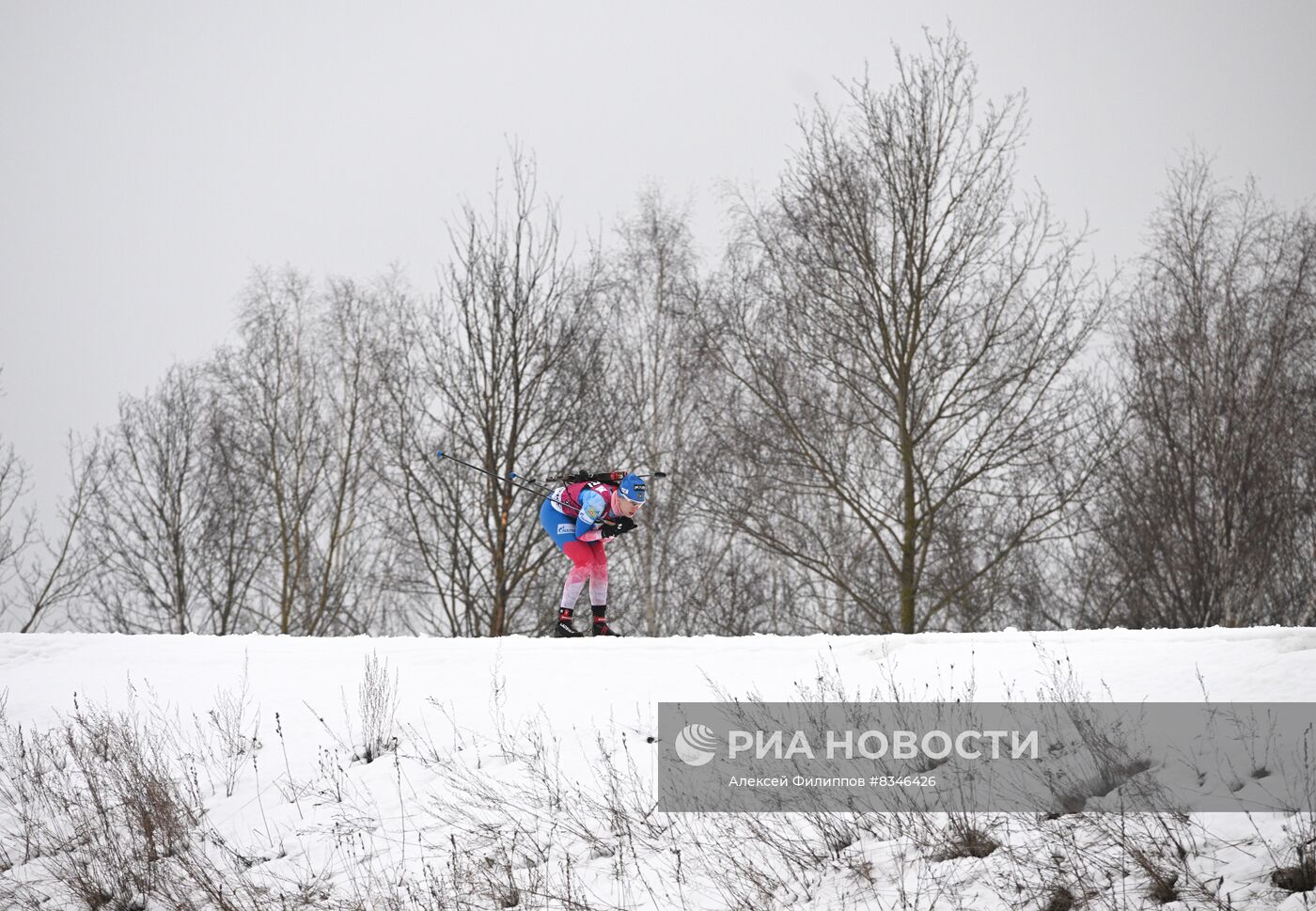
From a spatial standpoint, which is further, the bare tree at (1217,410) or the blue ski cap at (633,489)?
the bare tree at (1217,410)

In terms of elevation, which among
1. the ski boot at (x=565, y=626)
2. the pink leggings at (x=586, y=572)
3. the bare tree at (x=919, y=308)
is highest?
the bare tree at (x=919, y=308)

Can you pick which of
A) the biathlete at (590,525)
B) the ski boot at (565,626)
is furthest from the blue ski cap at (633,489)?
the ski boot at (565,626)

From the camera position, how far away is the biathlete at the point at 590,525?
10.2 meters

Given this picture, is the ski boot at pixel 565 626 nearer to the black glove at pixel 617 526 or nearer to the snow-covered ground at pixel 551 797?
the black glove at pixel 617 526

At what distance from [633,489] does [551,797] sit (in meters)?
4.90

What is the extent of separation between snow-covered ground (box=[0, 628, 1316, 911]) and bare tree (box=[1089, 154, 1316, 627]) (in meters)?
8.89

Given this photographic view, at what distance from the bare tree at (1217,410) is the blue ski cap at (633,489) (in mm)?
7671

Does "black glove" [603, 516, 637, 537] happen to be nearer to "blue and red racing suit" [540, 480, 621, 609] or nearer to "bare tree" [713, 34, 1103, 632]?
"blue and red racing suit" [540, 480, 621, 609]

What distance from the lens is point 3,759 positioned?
301 inches

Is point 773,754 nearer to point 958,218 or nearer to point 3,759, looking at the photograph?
point 3,759

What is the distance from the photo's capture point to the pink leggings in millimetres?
10383
